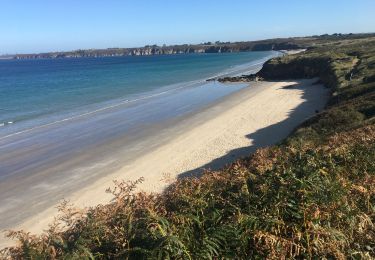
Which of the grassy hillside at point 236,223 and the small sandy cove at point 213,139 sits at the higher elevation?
the grassy hillside at point 236,223

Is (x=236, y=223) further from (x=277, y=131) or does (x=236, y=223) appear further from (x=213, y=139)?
(x=277, y=131)

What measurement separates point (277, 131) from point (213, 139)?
357 cm

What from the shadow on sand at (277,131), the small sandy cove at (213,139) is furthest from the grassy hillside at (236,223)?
the shadow on sand at (277,131)

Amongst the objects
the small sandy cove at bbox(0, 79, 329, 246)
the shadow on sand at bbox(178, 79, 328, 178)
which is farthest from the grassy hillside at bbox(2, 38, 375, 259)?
the shadow on sand at bbox(178, 79, 328, 178)

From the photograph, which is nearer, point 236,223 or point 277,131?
point 236,223

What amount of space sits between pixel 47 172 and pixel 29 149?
5.67m

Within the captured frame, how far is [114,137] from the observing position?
1023 inches

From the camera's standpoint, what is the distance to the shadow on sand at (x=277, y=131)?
716 inches

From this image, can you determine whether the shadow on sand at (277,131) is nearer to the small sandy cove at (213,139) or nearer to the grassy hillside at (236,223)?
the small sandy cove at (213,139)

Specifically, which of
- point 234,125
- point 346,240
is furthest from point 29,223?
point 234,125

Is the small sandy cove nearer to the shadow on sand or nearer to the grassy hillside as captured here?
the shadow on sand

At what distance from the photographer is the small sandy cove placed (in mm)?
16141

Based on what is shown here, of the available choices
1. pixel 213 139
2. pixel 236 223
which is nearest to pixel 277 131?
pixel 213 139

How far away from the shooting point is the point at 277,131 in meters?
23.8
